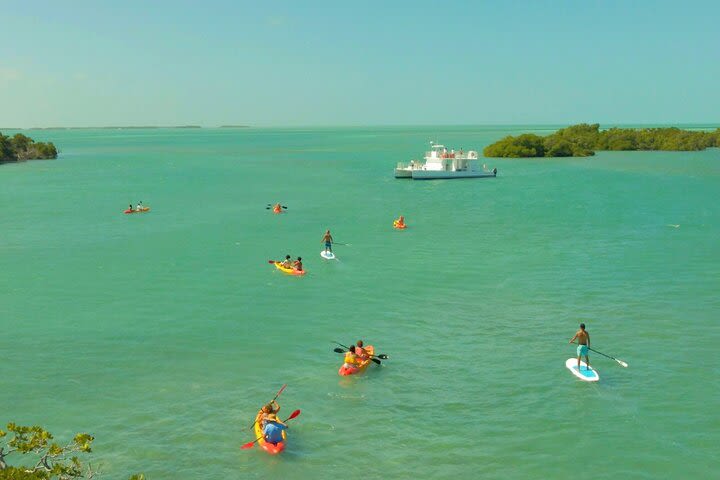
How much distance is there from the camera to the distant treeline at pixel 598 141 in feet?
485

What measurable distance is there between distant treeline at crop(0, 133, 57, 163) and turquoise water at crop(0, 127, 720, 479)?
304 feet

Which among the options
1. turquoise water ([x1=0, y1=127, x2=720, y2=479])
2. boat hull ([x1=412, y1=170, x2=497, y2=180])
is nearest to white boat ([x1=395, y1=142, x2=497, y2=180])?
boat hull ([x1=412, y1=170, x2=497, y2=180])

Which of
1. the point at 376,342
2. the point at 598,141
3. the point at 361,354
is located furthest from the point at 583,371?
the point at 598,141

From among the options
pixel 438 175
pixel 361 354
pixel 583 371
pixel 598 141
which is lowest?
pixel 583 371

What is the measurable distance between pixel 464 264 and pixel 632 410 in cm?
2064

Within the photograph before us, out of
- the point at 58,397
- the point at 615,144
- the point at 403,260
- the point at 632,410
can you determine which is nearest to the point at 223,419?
the point at 58,397

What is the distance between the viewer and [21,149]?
14538cm

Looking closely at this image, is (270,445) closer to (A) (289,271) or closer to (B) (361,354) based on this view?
(B) (361,354)

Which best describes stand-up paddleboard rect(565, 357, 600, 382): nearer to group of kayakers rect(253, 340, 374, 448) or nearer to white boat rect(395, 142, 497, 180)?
group of kayakers rect(253, 340, 374, 448)

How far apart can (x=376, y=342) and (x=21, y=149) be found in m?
144

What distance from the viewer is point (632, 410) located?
20422mm

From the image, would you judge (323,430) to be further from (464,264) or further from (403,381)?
(464,264)

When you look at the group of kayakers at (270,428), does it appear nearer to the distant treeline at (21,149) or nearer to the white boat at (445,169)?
the white boat at (445,169)

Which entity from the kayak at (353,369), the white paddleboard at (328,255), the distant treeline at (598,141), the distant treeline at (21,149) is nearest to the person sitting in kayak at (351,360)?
the kayak at (353,369)
